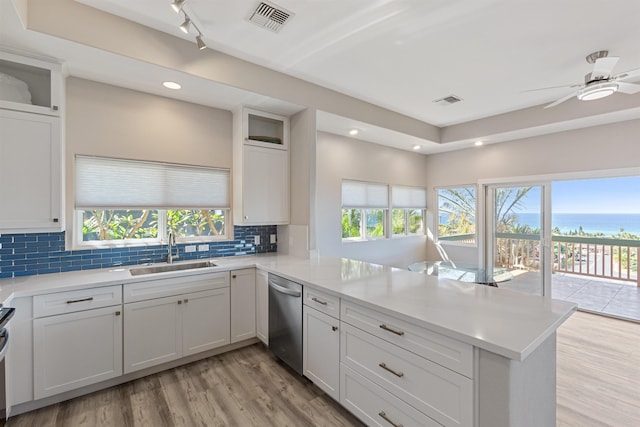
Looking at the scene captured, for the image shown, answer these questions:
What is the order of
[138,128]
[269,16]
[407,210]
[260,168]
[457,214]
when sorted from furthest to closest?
[407,210] → [457,214] → [260,168] → [138,128] → [269,16]

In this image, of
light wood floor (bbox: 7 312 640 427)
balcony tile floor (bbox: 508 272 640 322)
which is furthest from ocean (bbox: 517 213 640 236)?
light wood floor (bbox: 7 312 640 427)

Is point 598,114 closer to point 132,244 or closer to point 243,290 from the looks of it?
point 243,290

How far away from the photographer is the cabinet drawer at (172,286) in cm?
236

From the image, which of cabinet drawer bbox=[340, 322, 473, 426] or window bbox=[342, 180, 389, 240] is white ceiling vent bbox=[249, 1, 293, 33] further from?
window bbox=[342, 180, 389, 240]

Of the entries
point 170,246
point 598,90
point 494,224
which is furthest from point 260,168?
point 494,224

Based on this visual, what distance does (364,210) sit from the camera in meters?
4.88

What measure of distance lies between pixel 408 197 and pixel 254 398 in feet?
14.5

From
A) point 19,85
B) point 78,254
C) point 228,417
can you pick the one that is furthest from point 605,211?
point 19,85

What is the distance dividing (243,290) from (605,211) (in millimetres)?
5676

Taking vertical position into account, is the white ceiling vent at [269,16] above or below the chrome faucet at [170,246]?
above

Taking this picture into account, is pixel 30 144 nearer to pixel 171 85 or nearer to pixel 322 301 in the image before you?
pixel 171 85

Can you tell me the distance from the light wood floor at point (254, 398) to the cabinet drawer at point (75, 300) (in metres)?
0.73

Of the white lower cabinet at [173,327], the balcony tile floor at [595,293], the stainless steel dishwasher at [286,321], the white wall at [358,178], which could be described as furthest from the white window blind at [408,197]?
the white lower cabinet at [173,327]

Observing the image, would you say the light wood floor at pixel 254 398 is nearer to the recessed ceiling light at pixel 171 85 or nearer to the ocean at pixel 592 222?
the ocean at pixel 592 222
